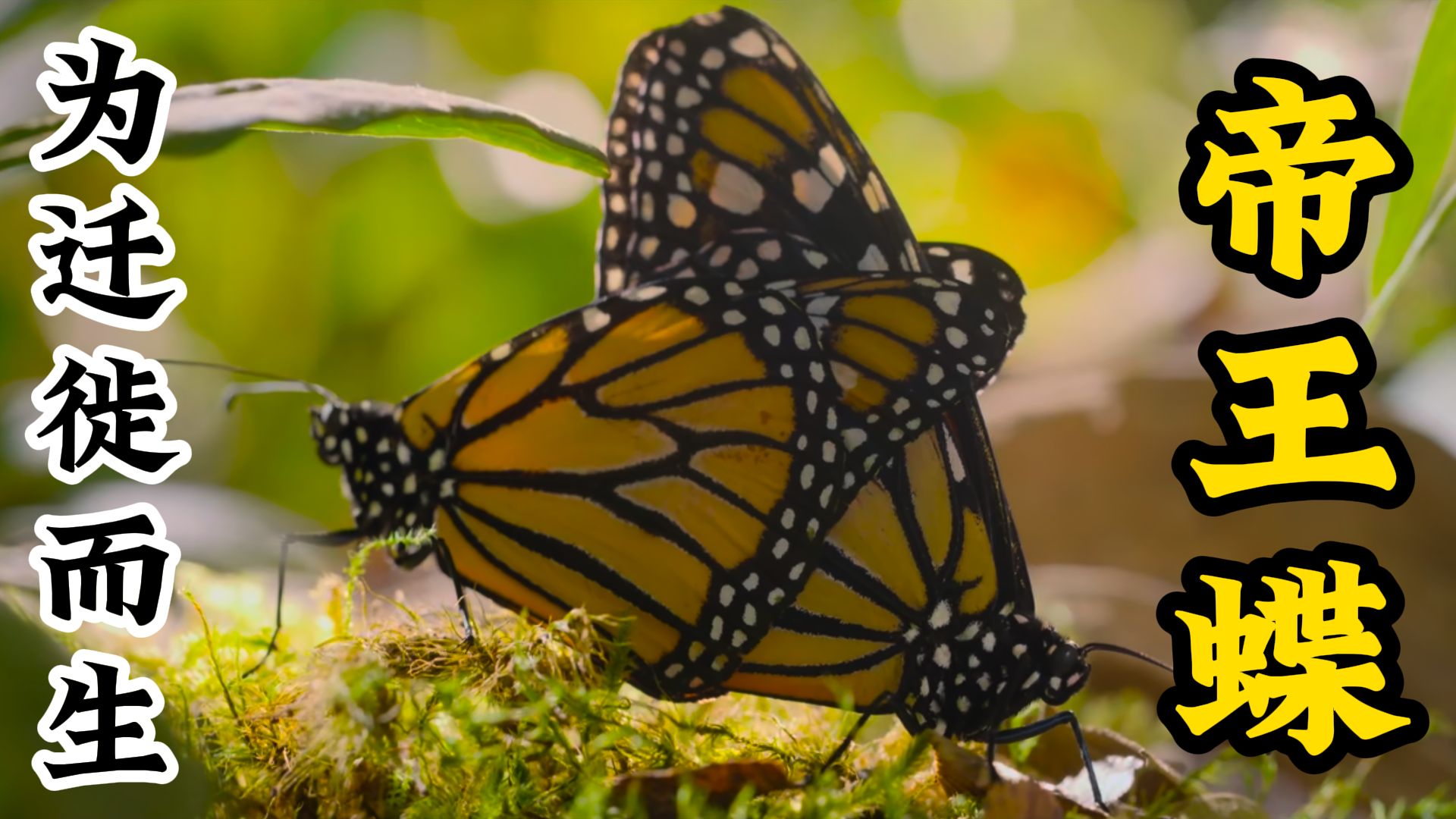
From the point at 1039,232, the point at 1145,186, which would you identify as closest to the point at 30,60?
the point at 1039,232

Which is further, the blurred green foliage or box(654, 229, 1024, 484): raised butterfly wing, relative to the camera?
the blurred green foliage

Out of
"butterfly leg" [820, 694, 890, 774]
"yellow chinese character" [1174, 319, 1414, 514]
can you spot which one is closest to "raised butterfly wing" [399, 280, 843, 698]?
"butterfly leg" [820, 694, 890, 774]

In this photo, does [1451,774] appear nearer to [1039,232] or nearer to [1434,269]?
[1434,269]

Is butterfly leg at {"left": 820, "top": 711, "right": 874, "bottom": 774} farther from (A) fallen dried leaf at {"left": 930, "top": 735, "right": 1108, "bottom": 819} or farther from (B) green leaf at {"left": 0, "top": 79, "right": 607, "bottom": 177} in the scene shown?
(B) green leaf at {"left": 0, "top": 79, "right": 607, "bottom": 177}

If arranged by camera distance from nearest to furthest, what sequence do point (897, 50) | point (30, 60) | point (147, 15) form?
point (30, 60), point (147, 15), point (897, 50)

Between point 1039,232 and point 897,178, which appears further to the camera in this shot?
Result: point 1039,232
